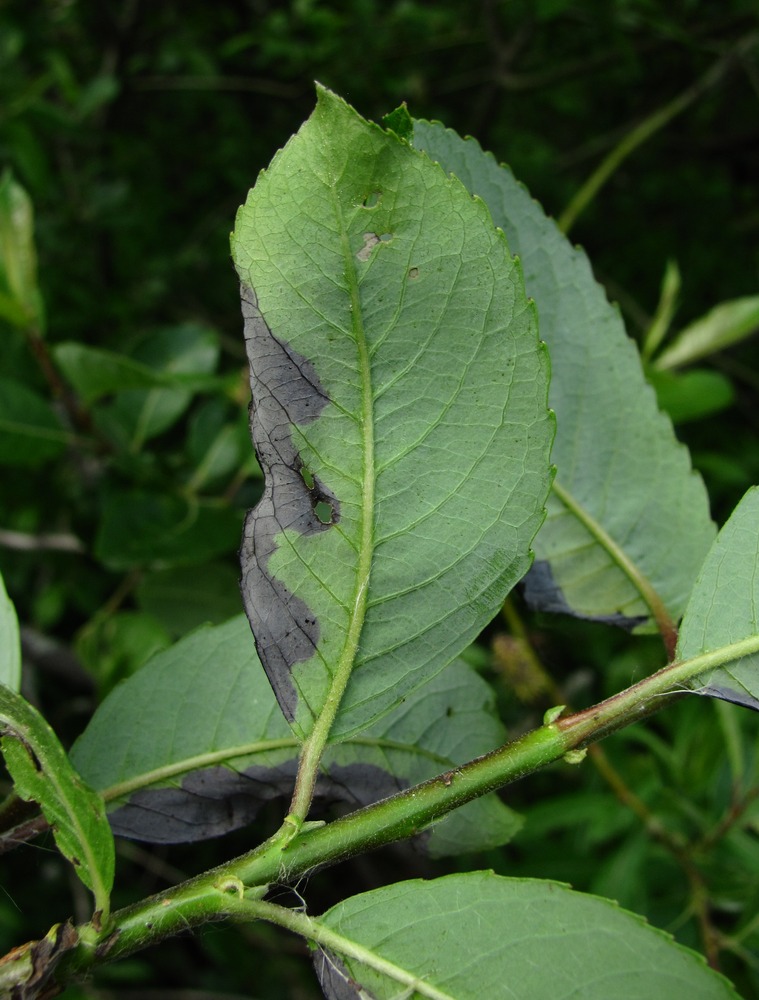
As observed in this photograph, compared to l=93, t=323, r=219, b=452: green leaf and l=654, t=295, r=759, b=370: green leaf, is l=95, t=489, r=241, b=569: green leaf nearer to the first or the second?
→ l=93, t=323, r=219, b=452: green leaf

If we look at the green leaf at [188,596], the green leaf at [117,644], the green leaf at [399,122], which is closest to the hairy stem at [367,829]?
the green leaf at [399,122]

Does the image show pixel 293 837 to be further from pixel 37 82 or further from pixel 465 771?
pixel 37 82

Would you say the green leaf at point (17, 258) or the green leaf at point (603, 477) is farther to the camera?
the green leaf at point (17, 258)

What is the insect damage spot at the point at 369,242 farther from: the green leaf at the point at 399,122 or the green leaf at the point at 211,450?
the green leaf at the point at 211,450

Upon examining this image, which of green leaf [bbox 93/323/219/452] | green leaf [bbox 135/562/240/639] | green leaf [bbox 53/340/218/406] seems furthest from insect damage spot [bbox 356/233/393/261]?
green leaf [bbox 135/562/240/639]

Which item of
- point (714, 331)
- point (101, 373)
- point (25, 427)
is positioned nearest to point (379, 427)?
Answer: point (101, 373)

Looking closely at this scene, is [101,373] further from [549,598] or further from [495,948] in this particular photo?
[495,948]
